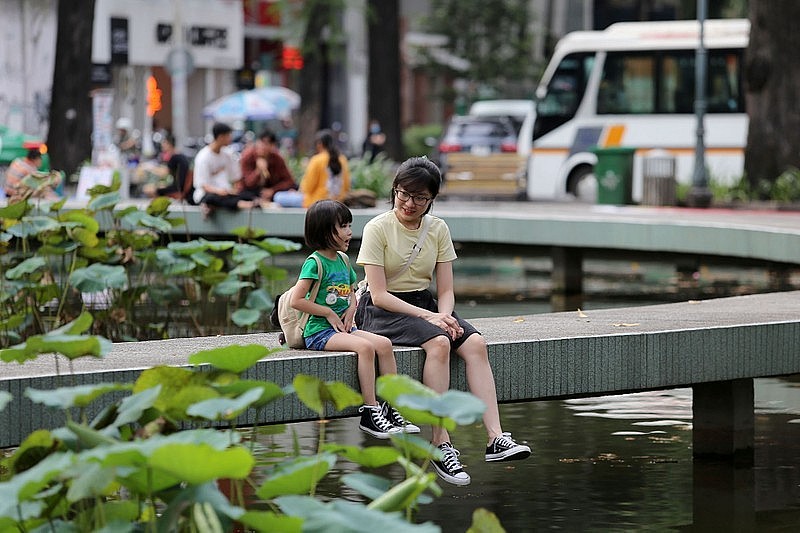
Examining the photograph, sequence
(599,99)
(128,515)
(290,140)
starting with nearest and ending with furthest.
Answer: (128,515)
(599,99)
(290,140)

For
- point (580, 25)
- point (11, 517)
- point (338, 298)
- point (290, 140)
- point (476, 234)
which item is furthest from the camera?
point (580, 25)

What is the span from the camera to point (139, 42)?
149ft

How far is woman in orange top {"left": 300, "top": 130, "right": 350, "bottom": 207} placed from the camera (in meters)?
→ 18.1

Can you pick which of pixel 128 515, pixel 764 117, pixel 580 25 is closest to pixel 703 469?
pixel 128 515

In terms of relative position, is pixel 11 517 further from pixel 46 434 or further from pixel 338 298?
pixel 338 298

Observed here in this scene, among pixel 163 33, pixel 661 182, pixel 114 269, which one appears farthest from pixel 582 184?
pixel 114 269

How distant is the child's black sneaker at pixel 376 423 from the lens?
7074mm

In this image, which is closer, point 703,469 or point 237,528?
point 237,528

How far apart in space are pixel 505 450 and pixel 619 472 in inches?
51.9

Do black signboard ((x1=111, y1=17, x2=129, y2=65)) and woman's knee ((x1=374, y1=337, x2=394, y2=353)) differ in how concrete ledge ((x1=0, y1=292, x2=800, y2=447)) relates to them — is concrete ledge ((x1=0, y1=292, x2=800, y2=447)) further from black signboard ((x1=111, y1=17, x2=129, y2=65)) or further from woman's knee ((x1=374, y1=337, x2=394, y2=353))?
black signboard ((x1=111, y1=17, x2=129, y2=65))

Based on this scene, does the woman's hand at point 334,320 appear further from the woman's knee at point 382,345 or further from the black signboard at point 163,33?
the black signboard at point 163,33

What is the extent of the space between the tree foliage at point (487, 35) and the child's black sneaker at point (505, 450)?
4230 cm

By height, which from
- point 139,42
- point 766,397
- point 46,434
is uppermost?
point 139,42

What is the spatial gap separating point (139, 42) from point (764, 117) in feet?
82.1
